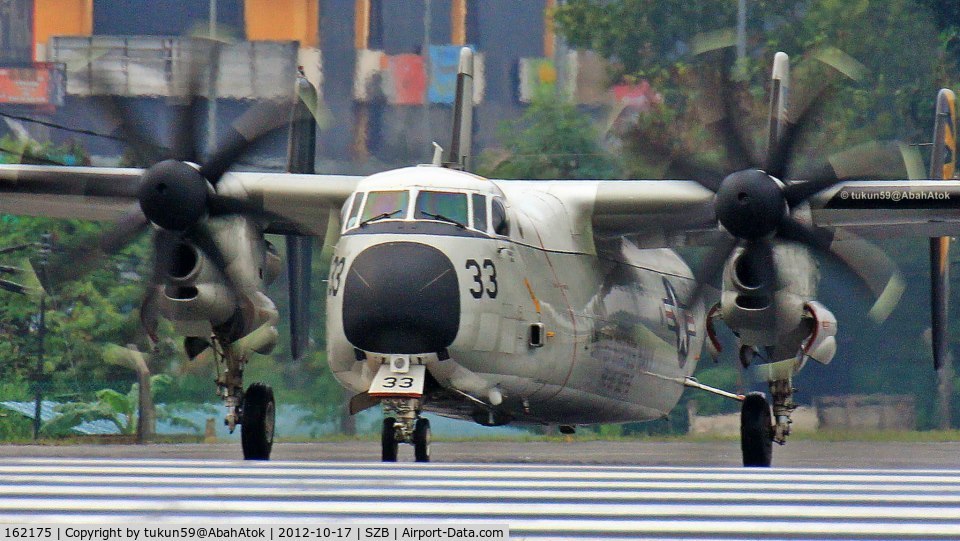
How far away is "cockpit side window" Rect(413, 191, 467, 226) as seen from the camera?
16.3 meters

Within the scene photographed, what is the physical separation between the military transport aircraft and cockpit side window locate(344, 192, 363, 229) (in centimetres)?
4

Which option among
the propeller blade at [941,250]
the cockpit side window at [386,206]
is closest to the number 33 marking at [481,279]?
the cockpit side window at [386,206]

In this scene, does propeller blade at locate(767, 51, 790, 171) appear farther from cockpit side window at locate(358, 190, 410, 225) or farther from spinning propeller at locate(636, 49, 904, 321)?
cockpit side window at locate(358, 190, 410, 225)

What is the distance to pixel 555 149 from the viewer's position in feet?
124

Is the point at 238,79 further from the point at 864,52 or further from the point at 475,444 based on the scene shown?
the point at 475,444

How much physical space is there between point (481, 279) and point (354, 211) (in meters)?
1.61

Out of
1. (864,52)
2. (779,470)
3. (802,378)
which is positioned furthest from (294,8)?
(779,470)

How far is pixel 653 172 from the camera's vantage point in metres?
17.9

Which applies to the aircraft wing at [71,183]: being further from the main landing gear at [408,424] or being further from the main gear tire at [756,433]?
the main gear tire at [756,433]

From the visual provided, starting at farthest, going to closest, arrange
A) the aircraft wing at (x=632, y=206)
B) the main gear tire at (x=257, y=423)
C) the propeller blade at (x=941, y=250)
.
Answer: the propeller blade at (x=941, y=250), the main gear tire at (x=257, y=423), the aircraft wing at (x=632, y=206)

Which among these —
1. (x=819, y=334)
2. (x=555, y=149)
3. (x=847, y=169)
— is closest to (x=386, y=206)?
(x=847, y=169)

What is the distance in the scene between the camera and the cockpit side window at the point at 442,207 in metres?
16.3

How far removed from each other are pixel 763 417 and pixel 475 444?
10967 mm
